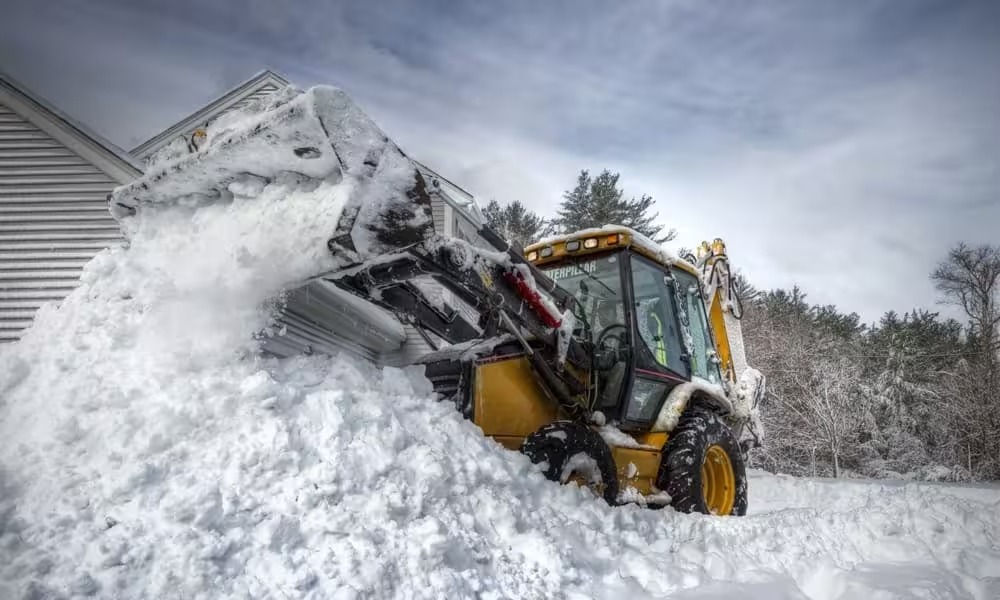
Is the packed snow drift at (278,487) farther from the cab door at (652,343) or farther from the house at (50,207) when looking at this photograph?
the house at (50,207)

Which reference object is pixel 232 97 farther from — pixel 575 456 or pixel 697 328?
pixel 575 456

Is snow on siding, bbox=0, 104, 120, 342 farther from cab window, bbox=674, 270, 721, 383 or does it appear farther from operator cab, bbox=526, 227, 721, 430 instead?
cab window, bbox=674, 270, 721, 383

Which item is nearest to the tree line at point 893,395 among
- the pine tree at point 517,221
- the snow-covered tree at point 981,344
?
the snow-covered tree at point 981,344

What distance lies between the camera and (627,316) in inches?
192

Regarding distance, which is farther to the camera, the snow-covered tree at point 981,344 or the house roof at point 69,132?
the snow-covered tree at point 981,344

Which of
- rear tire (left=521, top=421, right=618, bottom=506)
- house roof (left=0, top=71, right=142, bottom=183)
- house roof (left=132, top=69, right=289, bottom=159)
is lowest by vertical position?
rear tire (left=521, top=421, right=618, bottom=506)

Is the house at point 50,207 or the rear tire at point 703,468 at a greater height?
the house at point 50,207

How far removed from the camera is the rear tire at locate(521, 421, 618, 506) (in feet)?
12.5

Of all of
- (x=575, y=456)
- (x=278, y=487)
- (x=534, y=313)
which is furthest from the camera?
(x=534, y=313)

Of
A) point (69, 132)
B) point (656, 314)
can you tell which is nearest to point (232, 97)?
point (69, 132)

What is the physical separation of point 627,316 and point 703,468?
56.8 inches

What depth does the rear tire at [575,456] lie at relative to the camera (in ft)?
12.5

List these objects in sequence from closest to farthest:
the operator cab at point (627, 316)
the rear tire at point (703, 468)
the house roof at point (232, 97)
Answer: the rear tire at point (703, 468), the operator cab at point (627, 316), the house roof at point (232, 97)

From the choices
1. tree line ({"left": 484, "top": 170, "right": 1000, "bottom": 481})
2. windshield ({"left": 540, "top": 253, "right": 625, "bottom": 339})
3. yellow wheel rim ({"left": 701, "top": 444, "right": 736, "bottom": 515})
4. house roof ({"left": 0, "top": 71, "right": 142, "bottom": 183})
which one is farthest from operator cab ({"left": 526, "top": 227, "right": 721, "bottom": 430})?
tree line ({"left": 484, "top": 170, "right": 1000, "bottom": 481})
